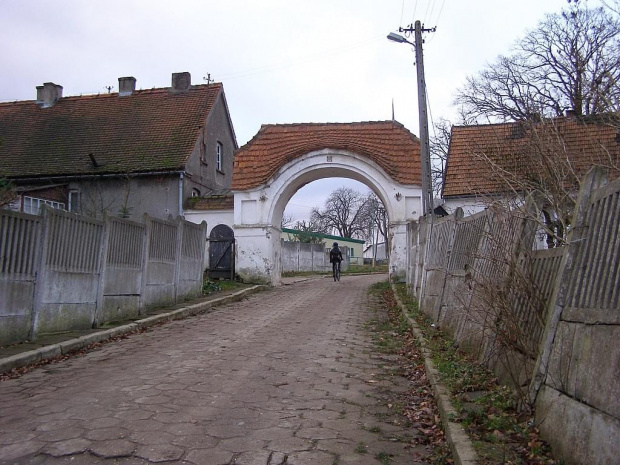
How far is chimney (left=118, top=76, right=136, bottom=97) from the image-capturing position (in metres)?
30.1

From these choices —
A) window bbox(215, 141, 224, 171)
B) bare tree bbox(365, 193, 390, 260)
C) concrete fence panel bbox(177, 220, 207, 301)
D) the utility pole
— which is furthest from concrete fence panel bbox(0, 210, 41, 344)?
bare tree bbox(365, 193, 390, 260)

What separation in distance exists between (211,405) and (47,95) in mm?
29082

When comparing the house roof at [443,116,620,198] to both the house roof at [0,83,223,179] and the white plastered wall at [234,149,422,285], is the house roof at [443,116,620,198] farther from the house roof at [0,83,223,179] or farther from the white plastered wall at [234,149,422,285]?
the house roof at [0,83,223,179]

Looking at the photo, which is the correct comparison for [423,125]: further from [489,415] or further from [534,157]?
[489,415]

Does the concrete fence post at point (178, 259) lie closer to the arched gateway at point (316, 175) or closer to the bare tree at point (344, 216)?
the arched gateway at point (316, 175)

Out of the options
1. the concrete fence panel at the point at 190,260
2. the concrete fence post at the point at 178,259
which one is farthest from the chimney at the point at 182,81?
the concrete fence post at the point at 178,259

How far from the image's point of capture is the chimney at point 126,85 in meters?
30.1

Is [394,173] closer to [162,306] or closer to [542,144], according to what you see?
[162,306]

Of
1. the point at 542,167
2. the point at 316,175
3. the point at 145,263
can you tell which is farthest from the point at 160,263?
the point at 316,175

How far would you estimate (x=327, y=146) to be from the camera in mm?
23375

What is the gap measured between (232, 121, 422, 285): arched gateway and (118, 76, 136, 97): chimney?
9284mm

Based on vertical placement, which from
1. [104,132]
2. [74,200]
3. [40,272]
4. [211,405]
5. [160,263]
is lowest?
[211,405]

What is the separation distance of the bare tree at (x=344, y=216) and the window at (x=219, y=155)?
59209mm

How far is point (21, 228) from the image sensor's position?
8516mm
